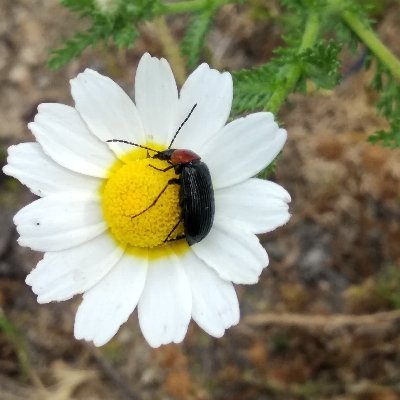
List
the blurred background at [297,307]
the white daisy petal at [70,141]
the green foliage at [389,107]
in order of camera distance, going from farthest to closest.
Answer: the blurred background at [297,307]
the green foliage at [389,107]
the white daisy petal at [70,141]

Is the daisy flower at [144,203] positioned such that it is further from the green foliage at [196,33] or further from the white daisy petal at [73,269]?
the green foliage at [196,33]

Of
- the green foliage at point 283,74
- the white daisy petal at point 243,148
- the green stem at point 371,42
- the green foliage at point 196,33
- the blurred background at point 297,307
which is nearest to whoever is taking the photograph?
the white daisy petal at point 243,148

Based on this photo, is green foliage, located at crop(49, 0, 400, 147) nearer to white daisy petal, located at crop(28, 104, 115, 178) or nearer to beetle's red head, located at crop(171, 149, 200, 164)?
beetle's red head, located at crop(171, 149, 200, 164)

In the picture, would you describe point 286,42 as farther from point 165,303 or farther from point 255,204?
point 165,303

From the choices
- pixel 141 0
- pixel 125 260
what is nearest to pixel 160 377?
pixel 125 260

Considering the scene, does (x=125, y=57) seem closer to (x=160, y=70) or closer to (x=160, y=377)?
(x=160, y=377)

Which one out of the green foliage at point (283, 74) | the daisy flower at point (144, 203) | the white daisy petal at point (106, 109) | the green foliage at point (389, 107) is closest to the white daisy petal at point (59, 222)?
the daisy flower at point (144, 203)
